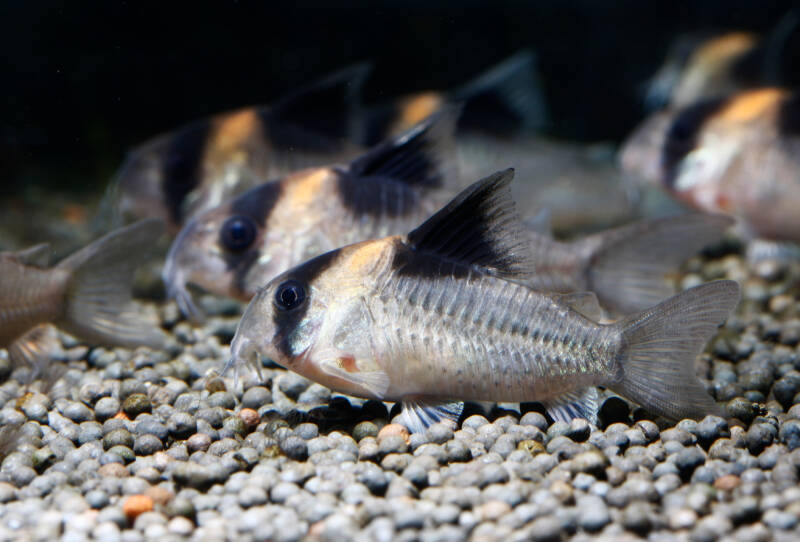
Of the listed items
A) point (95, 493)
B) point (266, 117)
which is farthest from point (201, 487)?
point (266, 117)

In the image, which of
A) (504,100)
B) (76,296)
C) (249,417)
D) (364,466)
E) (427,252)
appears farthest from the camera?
(504,100)

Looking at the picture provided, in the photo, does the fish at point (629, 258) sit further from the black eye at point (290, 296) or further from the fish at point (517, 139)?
the fish at point (517, 139)

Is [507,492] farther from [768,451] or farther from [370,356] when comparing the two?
[768,451]

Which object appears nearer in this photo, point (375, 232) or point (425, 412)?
point (425, 412)

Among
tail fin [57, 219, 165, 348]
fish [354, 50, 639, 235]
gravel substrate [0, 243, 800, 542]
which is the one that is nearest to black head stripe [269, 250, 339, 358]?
gravel substrate [0, 243, 800, 542]

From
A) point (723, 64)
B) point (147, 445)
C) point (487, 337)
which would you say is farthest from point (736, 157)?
point (147, 445)

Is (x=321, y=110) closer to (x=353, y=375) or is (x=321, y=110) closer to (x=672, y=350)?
(x=353, y=375)

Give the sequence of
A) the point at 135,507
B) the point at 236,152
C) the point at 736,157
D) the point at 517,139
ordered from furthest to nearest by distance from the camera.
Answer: the point at 517,139
the point at 736,157
the point at 236,152
the point at 135,507
